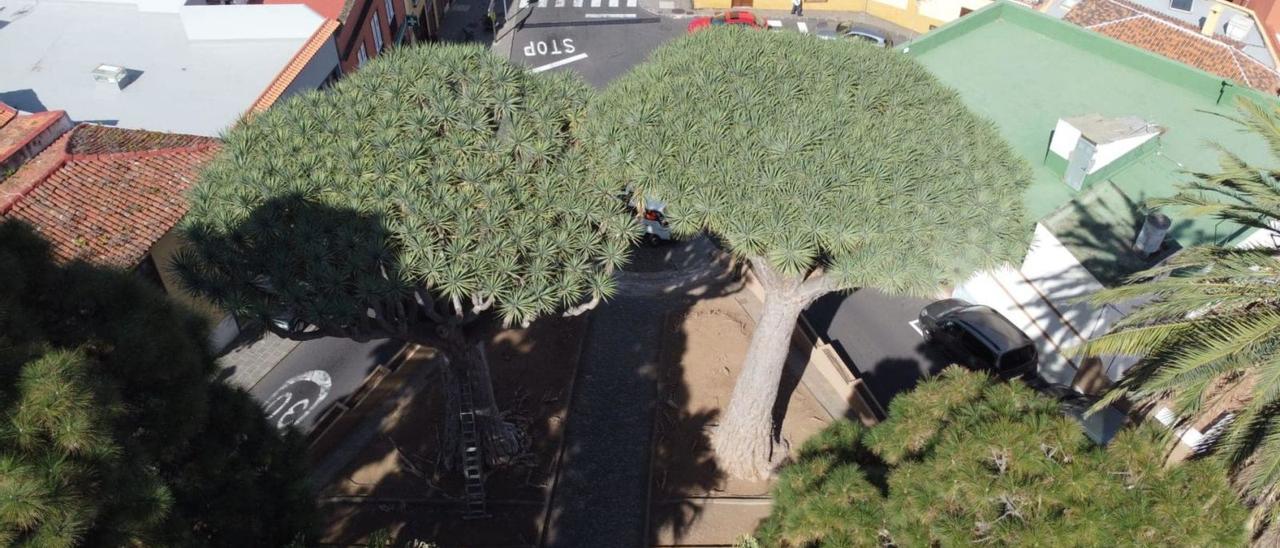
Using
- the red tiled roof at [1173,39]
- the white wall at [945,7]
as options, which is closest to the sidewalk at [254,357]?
the red tiled roof at [1173,39]

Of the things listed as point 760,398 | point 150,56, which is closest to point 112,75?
point 150,56

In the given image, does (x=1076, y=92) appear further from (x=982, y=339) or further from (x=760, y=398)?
(x=760, y=398)

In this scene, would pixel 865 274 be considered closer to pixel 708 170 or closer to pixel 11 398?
pixel 708 170

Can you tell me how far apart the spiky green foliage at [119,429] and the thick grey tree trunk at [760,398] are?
10233mm

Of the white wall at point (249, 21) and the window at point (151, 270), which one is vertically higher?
the white wall at point (249, 21)

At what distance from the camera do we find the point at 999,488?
444 inches

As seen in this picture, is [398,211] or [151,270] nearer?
[398,211]

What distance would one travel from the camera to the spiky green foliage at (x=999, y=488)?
35.7ft

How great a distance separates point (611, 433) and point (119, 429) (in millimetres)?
13559

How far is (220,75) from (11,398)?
24504 mm

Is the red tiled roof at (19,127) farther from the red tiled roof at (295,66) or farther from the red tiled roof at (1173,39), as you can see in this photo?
the red tiled roof at (1173,39)

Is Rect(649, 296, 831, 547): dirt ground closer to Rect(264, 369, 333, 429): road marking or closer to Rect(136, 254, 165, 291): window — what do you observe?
Rect(264, 369, 333, 429): road marking

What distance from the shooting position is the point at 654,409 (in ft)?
76.8

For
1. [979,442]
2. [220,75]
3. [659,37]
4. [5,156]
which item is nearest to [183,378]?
[979,442]
